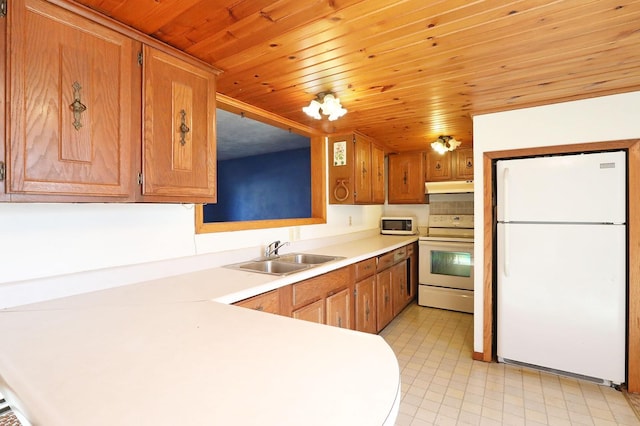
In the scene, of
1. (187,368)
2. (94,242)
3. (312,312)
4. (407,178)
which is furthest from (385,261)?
(187,368)

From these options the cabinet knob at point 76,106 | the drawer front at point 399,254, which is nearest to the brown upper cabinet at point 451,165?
the drawer front at point 399,254

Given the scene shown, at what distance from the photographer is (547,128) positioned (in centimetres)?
237

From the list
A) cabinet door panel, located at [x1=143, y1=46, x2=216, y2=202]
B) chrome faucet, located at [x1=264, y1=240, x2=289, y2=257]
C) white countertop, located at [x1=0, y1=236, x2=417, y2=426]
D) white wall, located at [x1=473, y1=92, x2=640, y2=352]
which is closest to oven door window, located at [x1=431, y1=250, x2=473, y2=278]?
white wall, located at [x1=473, y1=92, x2=640, y2=352]

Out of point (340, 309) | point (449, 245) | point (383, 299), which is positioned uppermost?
Answer: point (449, 245)

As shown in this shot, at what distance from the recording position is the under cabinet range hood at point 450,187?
3.87 metres

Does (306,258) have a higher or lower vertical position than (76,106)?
lower

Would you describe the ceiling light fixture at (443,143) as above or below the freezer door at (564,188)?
above

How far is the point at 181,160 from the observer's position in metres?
1.59

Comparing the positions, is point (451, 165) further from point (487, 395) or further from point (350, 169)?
point (487, 395)

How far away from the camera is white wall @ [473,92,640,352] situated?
85.0 inches

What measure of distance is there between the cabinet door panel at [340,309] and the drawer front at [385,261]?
0.67 m

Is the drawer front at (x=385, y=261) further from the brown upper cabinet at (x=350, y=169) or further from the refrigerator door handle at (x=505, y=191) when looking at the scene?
the refrigerator door handle at (x=505, y=191)

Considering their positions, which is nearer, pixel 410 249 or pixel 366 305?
pixel 366 305

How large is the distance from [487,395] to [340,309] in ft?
A: 3.71
